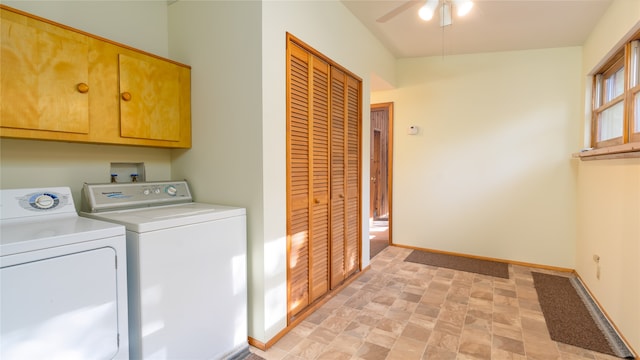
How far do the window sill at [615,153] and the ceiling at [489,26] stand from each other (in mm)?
1219

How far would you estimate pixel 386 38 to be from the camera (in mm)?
3432

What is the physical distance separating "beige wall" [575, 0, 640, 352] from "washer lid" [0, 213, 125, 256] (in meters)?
2.95

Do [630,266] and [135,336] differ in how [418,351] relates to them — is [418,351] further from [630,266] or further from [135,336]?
[135,336]

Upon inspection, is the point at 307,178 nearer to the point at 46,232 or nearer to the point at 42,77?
the point at 46,232

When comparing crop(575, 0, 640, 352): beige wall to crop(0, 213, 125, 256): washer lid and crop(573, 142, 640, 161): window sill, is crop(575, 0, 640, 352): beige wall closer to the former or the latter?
crop(573, 142, 640, 161): window sill

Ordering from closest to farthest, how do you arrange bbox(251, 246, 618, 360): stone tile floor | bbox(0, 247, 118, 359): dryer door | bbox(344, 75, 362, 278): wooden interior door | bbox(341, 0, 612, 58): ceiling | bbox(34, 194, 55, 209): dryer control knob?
bbox(0, 247, 118, 359): dryer door → bbox(34, 194, 55, 209): dryer control knob → bbox(251, 246, 618, 360): stone tile floor → bbox(341, 0, 612, 58): ceiling → bbox(344, 75, 362, 278): wooden interior door

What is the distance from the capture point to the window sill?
6.32ft

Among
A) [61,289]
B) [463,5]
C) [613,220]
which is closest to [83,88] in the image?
[61,289]

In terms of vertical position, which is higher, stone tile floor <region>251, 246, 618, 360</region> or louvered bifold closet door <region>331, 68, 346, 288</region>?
louvered bifold closet door <region>331, 68, 346, 288</region>

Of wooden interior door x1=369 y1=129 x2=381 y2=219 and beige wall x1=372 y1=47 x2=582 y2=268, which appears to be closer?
beige wall x1=372 y1=47 x2=582 y2=268

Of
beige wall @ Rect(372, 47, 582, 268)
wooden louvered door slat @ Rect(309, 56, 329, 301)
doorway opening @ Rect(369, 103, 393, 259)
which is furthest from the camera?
doorway opening @ Rect(369, 103, 393, 259)

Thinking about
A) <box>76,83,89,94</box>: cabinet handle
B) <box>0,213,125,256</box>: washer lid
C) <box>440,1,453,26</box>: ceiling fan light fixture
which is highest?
<box>440,1,453,26</box>: ceiling fan light fixture

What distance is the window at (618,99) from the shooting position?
2.28 metres

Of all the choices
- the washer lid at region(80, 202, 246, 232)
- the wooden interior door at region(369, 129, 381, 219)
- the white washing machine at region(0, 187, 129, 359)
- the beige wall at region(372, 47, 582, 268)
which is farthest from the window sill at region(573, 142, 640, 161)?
the wooden interior door at region(369, 129, 381, 219)
